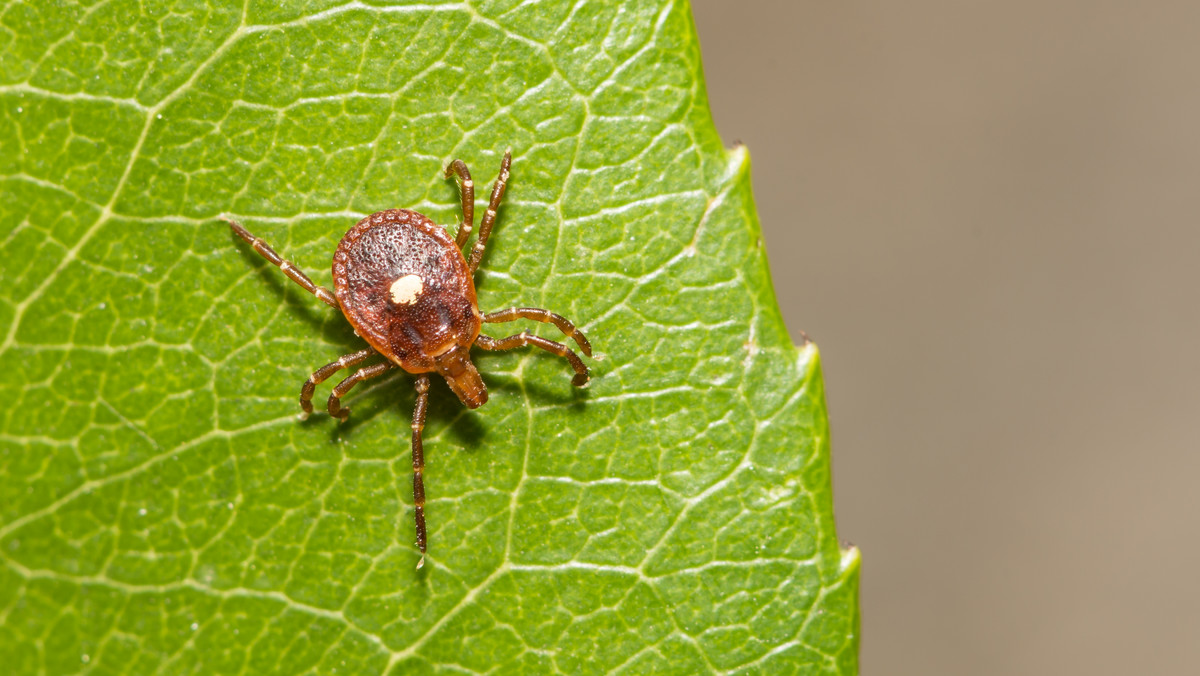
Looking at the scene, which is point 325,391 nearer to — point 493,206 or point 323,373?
point 323,373

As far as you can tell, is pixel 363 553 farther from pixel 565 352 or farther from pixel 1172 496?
pixel 1172 496

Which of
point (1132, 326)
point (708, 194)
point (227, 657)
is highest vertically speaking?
point (1132, 326)

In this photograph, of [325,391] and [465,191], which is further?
[325,391]

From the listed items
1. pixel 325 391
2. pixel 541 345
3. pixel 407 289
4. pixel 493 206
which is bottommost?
pixel 325 391

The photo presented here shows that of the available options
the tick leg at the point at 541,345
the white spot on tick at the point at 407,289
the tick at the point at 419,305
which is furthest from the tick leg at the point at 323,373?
the tick leg at the point at 541,345

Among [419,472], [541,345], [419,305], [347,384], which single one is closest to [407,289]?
[419,305]

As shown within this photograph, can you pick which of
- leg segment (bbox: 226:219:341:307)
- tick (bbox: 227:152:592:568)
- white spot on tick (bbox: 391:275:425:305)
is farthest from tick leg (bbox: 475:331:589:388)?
leg segment (bbox: 226:219:341:307)

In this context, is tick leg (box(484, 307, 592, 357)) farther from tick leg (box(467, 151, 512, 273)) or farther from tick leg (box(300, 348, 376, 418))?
tick leg (box(300, 348, 376, 418))

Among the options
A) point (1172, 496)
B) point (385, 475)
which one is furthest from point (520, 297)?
point (1172, 496)
